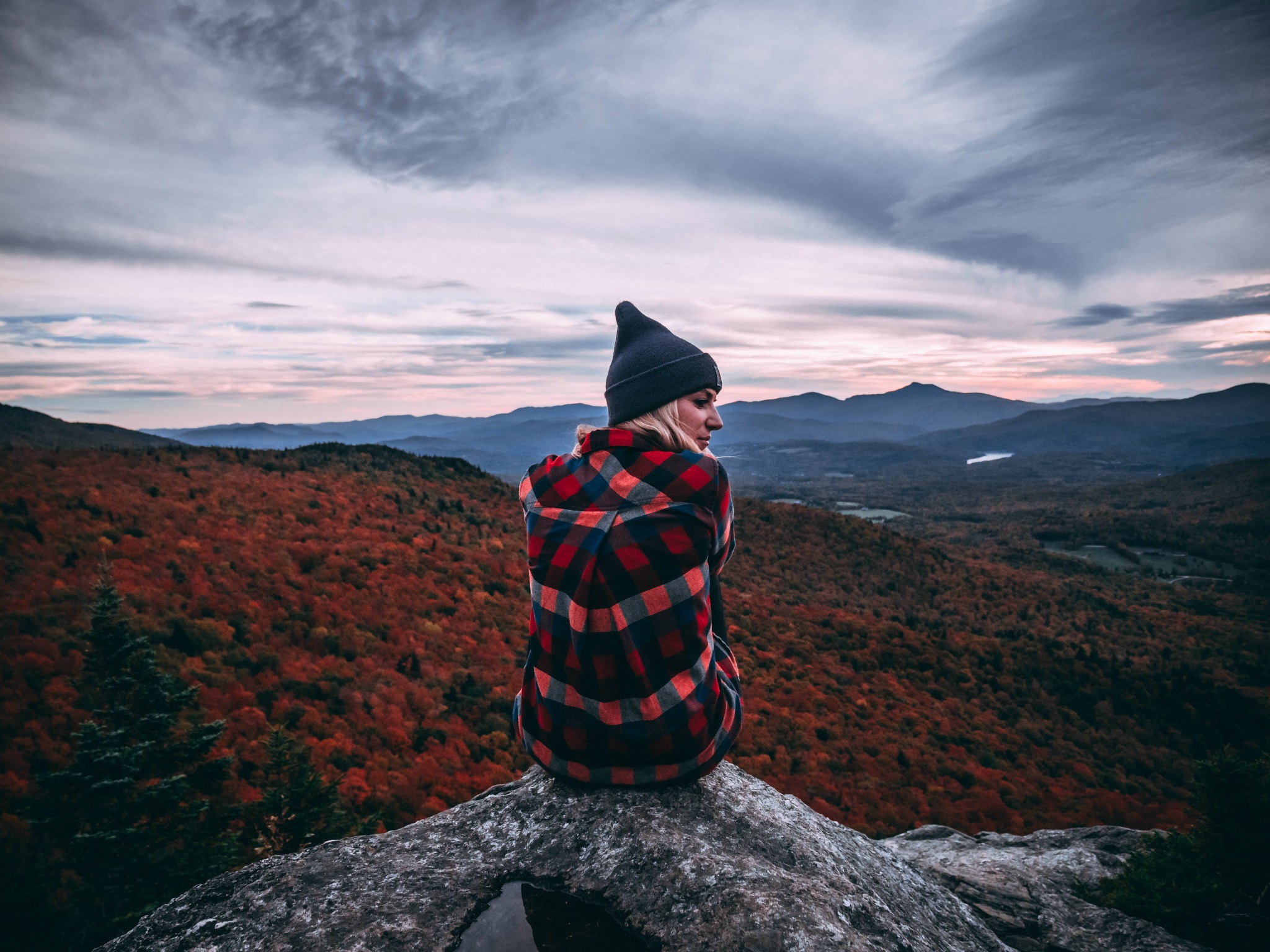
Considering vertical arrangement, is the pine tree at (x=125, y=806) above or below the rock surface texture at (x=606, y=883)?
below

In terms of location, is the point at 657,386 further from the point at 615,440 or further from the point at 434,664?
the point at 434,664

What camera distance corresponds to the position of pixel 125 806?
513 centimetres

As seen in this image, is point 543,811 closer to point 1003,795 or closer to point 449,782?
point 449,782

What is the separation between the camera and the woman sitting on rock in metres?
2.14

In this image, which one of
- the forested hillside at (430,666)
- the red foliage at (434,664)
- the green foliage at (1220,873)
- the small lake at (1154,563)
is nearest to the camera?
the green foliage at (1220,873)

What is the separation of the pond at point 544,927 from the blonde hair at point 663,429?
187 centimetres

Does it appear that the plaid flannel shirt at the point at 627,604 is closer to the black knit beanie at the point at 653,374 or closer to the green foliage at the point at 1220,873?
the black knit beanie at the point at 653,374

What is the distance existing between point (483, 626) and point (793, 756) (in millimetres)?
7341

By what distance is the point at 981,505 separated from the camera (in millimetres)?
101938

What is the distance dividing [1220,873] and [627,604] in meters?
5.02

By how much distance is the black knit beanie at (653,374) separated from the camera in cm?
252

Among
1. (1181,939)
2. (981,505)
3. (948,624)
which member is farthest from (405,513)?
(981,505)

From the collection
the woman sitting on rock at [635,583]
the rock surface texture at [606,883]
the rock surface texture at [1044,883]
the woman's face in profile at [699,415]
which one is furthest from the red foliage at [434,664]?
the woman's face in profile at [699,415]

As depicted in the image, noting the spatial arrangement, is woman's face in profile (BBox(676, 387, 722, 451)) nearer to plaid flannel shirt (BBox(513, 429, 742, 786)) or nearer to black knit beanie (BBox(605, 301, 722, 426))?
black knit beanie (BBox(605, 301, 722, 426))
